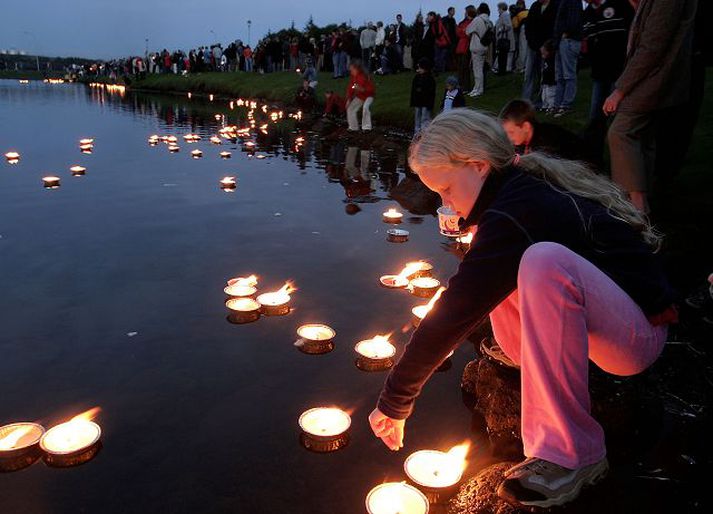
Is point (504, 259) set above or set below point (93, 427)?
above

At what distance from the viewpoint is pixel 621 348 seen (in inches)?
87.7

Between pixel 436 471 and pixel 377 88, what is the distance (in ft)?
71.0

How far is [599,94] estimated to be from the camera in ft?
25.4

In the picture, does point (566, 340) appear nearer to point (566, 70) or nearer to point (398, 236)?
point (398, 236)

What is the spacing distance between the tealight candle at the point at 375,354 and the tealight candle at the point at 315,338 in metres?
0.26

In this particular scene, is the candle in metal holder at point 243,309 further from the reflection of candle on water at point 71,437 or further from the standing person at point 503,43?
the standing person at point 503,43

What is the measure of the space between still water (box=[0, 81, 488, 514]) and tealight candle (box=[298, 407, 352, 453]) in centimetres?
6

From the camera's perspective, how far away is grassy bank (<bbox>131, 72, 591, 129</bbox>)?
1521 centimetres

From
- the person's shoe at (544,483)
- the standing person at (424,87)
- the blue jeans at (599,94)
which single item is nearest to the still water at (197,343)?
the person's shoe at (544,483)

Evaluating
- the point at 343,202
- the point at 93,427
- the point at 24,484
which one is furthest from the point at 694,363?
the point at 343,202

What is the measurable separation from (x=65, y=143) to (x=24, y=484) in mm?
14194

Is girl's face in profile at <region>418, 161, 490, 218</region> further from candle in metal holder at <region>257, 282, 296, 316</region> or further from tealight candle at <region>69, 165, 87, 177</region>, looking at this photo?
tealight candle at <region>69, 165, 87, 177</region>

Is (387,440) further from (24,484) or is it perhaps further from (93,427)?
(24,484)

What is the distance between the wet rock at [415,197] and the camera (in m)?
8.34
